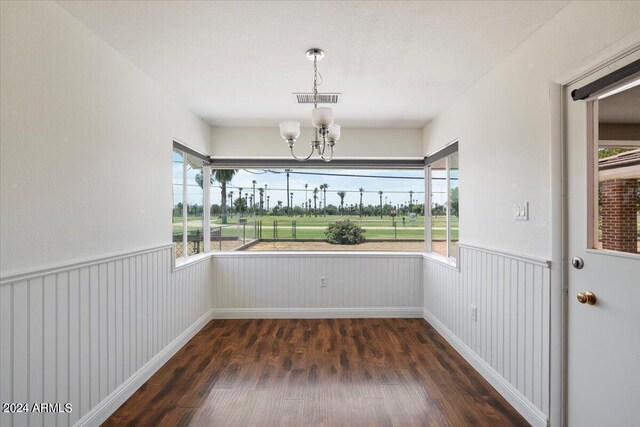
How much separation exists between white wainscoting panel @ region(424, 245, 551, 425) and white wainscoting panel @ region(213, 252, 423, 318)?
0.86 metres

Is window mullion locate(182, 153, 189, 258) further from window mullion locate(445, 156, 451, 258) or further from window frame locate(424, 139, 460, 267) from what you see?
window mullion locate(445, 156, 451, 258)

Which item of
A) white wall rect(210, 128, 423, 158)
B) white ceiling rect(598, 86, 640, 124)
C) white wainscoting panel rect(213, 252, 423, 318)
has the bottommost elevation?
white wainscoting panel rect(213, 252, 423, 318)

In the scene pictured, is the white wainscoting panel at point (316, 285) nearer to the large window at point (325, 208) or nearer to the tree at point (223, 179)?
the large window at point (325, 208)

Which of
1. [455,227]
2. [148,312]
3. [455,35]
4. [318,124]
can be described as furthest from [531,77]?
[148,312]

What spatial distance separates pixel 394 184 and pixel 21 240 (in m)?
4.01

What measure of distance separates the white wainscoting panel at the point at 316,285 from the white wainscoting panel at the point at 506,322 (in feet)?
2.82

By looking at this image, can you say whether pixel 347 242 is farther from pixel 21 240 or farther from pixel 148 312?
pixel 21 240

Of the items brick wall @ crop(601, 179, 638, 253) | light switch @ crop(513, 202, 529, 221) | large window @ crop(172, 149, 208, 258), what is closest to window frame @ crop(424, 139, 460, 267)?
light switch @ crop(513, 202, 529, 221)

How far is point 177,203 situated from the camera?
3.56 meters

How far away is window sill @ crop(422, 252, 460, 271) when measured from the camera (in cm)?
346

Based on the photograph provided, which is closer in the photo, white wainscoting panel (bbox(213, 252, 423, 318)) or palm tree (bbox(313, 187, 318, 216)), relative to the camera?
white wainscoting panel (bbox(213, 252, 423, 318))

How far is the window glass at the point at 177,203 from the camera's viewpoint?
3.46 meters

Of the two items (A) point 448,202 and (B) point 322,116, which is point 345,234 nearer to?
(A) point 448,202

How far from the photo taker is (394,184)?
4.72 meters
